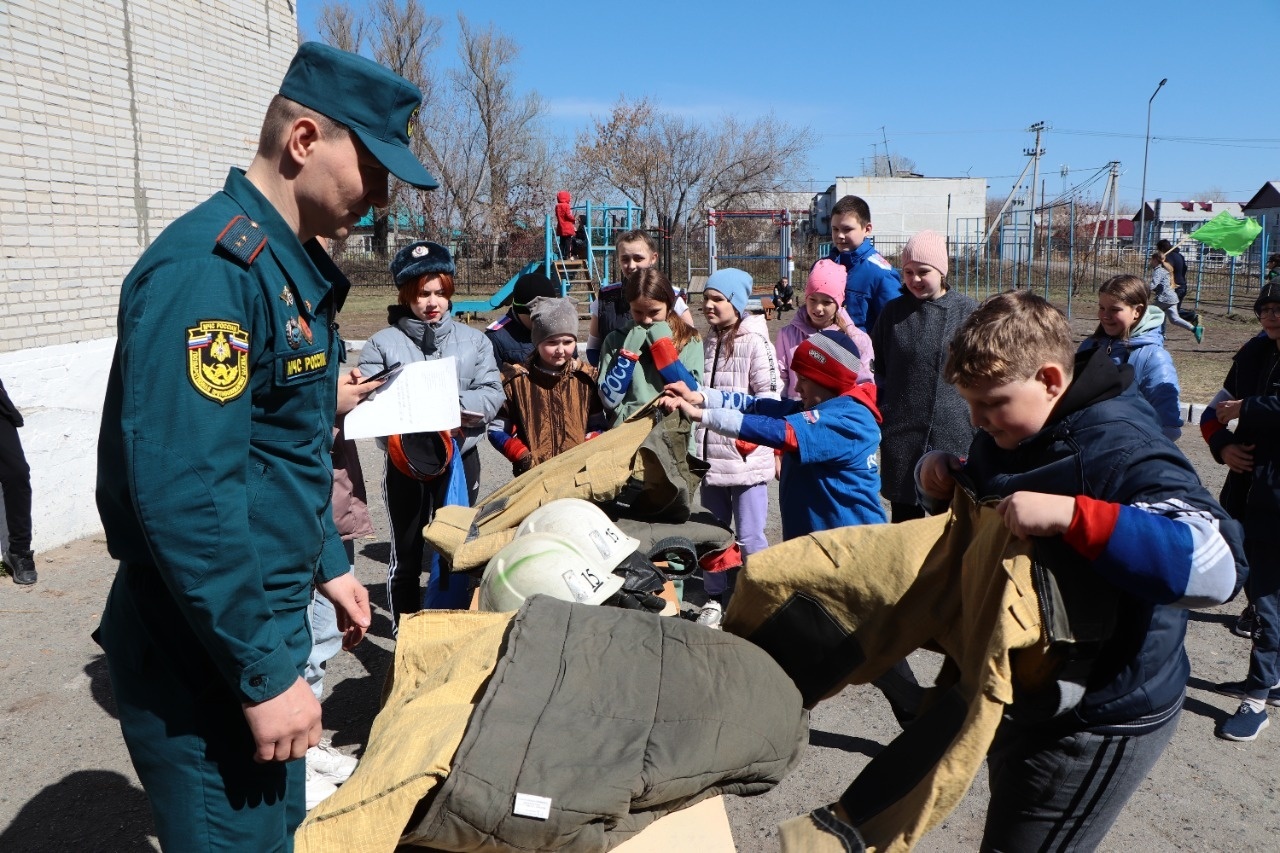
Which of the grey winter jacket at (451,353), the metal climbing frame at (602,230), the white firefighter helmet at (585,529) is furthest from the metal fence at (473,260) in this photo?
the white firefighter helmet at (585,529)

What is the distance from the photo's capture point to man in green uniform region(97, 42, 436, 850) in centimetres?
162

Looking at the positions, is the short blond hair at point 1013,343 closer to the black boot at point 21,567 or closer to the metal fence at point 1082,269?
the black boot at point 21,567

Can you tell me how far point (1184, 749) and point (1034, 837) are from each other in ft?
7.76

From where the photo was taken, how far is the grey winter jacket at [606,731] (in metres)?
1.89

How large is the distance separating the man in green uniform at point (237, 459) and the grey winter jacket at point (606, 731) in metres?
0.37

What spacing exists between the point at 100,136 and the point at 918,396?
7589 millimetres

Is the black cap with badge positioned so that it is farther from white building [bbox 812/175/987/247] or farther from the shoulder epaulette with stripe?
white building [bbox 812/175/987/247]

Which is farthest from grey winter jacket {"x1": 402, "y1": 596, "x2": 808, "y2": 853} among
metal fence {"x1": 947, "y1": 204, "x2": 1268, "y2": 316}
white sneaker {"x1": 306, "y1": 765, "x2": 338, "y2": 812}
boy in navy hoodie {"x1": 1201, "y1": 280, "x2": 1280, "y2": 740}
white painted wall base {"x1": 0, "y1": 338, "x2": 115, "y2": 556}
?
metal fence {"x1": 947, "y1": 204, "x2": 1268, "y2": 316}

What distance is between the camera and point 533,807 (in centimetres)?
187

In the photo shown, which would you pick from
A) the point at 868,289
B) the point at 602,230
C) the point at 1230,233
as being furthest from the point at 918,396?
the point at 602,230

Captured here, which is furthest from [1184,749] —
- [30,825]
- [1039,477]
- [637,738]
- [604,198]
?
[604,198]

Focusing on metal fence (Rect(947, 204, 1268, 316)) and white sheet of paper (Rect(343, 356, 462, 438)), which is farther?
metal fence (Rect(947, 204, 1268, 316))

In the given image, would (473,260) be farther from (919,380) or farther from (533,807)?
(533,807)

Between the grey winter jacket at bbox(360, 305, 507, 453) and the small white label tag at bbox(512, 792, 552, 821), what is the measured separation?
3.15 meters
